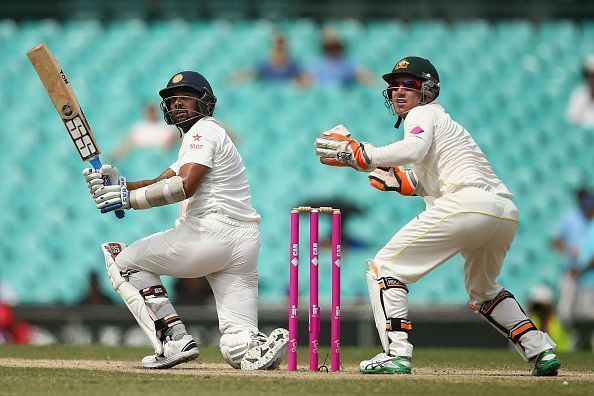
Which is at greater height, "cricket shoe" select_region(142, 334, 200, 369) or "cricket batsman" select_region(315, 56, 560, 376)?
"cricket batsman" select_region(315, 56, 560, 376)

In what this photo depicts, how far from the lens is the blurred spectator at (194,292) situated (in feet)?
34.2

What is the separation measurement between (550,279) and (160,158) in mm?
4298

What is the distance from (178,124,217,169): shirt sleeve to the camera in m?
5.80

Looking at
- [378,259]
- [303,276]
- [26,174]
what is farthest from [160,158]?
[378,259]

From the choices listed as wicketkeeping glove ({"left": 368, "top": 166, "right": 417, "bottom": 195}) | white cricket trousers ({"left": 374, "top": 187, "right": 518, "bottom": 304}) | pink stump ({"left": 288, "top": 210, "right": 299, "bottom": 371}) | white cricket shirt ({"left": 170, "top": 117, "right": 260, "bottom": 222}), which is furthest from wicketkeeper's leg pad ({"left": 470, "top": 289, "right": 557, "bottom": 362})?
white cricket shirt ({"left": 170, "top": 117, "right": 260, "bottom": 222})

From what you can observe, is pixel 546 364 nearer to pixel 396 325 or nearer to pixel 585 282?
pixel 396 325

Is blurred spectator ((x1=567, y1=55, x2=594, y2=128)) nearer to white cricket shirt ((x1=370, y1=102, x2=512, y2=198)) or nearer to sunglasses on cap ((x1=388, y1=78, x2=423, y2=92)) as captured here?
sunglasses on cap ((x1=388, y1=78, x2=423, y2=92))

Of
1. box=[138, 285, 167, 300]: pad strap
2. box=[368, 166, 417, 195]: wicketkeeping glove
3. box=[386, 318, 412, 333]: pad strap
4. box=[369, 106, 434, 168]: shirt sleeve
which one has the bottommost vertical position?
box=[386, 318, 412, 333]: pad strap

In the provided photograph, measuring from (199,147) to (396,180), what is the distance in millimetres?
1087

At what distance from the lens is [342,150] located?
18.8ft

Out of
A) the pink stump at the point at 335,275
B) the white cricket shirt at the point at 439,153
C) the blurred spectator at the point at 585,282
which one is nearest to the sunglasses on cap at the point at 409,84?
the white cricket shirt at the point at 439,153

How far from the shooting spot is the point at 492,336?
10156mm

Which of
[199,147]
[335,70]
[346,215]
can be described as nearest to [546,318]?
[346,215]

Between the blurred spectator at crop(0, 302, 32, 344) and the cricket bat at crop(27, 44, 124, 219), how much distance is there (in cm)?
456
